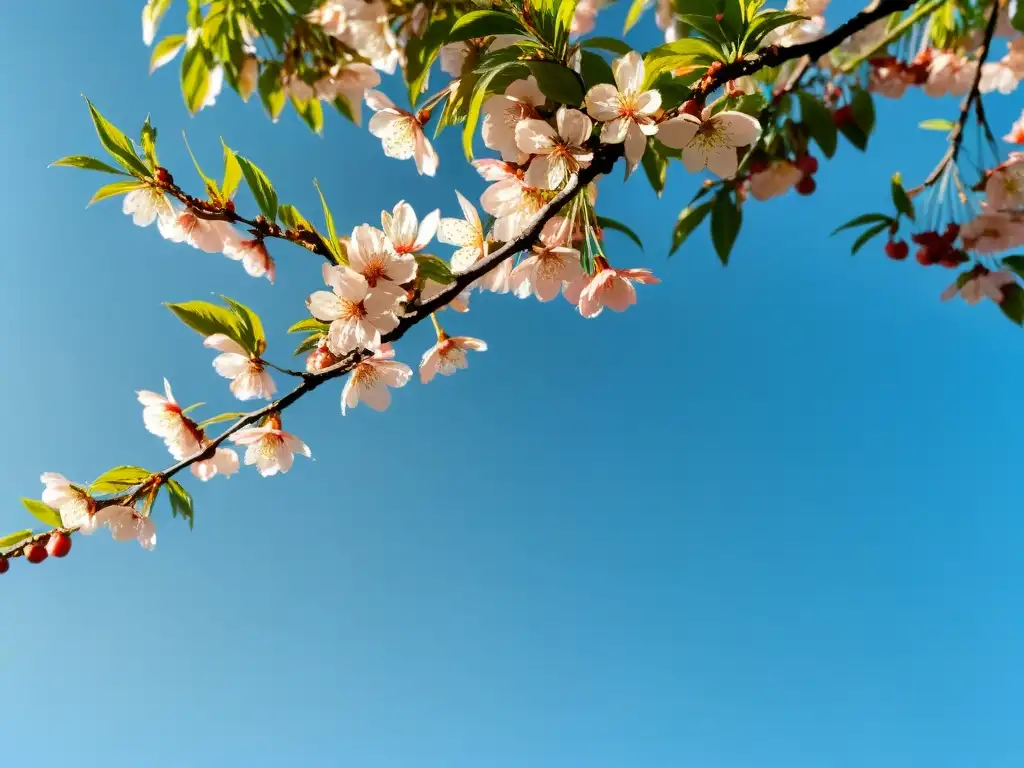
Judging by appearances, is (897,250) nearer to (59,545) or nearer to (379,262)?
(379,262)

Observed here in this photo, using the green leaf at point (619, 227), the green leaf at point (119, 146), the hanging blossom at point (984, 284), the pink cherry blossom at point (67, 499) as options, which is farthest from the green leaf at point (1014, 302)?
the pink cherry blossom at point (67, 499)

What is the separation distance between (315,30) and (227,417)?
0.77 m

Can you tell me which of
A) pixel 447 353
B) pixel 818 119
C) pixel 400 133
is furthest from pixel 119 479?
pixel 818 119

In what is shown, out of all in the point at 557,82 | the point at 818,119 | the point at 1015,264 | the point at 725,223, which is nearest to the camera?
the point at 557,82

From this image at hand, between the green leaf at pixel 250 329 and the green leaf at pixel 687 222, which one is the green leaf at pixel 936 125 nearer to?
the green leaf at pixel 687 222

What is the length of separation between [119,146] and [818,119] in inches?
57.2

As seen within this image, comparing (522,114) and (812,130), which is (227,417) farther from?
(812,130)

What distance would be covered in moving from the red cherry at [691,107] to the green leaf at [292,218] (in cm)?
72

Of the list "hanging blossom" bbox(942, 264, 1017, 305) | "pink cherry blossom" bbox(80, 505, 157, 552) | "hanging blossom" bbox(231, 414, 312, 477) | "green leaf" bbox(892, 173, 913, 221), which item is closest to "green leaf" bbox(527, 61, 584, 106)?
"hanging blossom" bbox(231, 414, 312, 477)

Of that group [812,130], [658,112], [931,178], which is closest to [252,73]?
[658,112]

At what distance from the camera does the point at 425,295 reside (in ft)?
3.83

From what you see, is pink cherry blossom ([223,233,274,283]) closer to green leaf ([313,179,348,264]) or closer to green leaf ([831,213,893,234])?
green leaf ([313,179,348,264])

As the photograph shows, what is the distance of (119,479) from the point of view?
51.9 inches

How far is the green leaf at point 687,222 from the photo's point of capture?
5.34 ft
